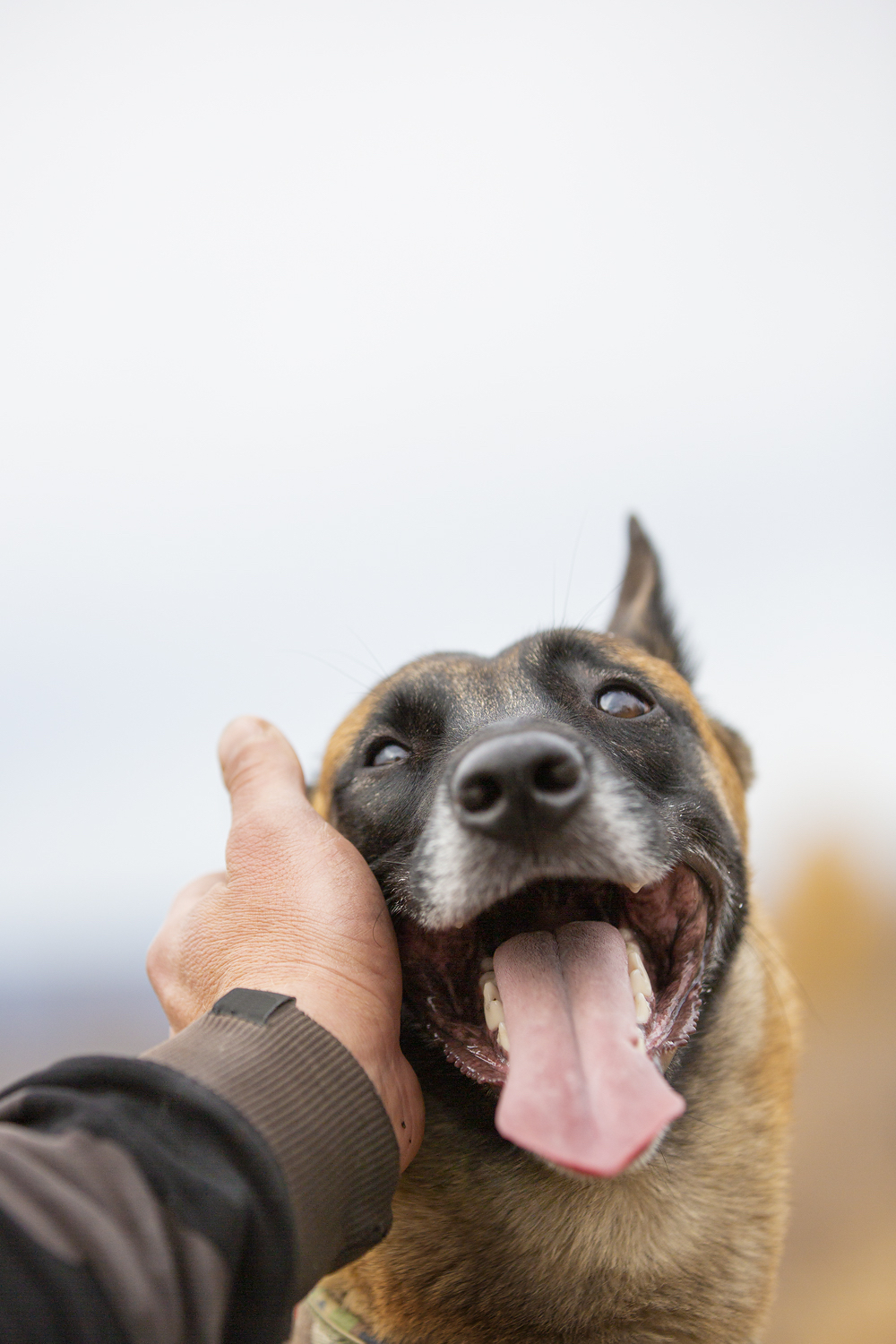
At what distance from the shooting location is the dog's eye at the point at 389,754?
9.32ft

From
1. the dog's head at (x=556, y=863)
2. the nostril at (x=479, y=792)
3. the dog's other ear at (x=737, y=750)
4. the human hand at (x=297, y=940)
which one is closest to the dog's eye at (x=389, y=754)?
the dog's head at (x=556, y=863)

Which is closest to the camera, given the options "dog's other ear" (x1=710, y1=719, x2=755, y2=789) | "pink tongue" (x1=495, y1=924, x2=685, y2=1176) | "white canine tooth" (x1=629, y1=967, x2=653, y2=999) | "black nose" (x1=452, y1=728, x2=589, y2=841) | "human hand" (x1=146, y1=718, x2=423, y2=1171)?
"pink tongue" (x1=495, y1=924, x2=685, y2=1176)

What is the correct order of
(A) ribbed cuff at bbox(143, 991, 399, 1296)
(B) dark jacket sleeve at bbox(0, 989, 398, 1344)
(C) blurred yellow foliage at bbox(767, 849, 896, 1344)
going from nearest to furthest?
(B) dark jacket sleeve at bbox(0, 989, 398, 1344) → (A) ribbed cuff at bbox(143, 991, 399, 1296) → (C) blurred yellow foliage at bbox(767, 849, 896, 1344)

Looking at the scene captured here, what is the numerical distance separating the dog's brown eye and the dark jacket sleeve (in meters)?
1.57

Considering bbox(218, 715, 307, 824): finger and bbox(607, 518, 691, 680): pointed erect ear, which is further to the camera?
bbox(607, 518, 691, 680): pointed erect ear

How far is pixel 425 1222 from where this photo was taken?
2.34 meters

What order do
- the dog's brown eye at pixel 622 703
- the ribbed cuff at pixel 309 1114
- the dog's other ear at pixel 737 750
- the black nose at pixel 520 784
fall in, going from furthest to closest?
the dog's other ear at pixel 737 750 < the dog's brown eye at pixel 622 703 < the black nose at pixel 520 784 < the ribbed cuff at pixel 309 1114

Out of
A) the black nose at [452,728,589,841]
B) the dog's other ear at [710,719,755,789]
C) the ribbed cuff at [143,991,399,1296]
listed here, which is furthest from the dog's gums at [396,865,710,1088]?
the dog's other ear at [710,719,755,789]

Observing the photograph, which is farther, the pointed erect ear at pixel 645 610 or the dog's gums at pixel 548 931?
the pointed erect ear at pixel 645 610

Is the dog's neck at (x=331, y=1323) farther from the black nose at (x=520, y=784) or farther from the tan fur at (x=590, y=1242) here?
the black nose at (x=520, y=784)

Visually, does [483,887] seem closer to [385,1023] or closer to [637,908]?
A: [385,1023]

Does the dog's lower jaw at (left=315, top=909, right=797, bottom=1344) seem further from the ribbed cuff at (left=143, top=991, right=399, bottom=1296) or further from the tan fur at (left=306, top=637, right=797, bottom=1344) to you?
the ribbed cuff at (left=143, top=991, right=399, bottom=1296)

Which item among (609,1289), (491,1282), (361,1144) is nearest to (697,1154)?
(609,1289)

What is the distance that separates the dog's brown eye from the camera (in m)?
2.79
